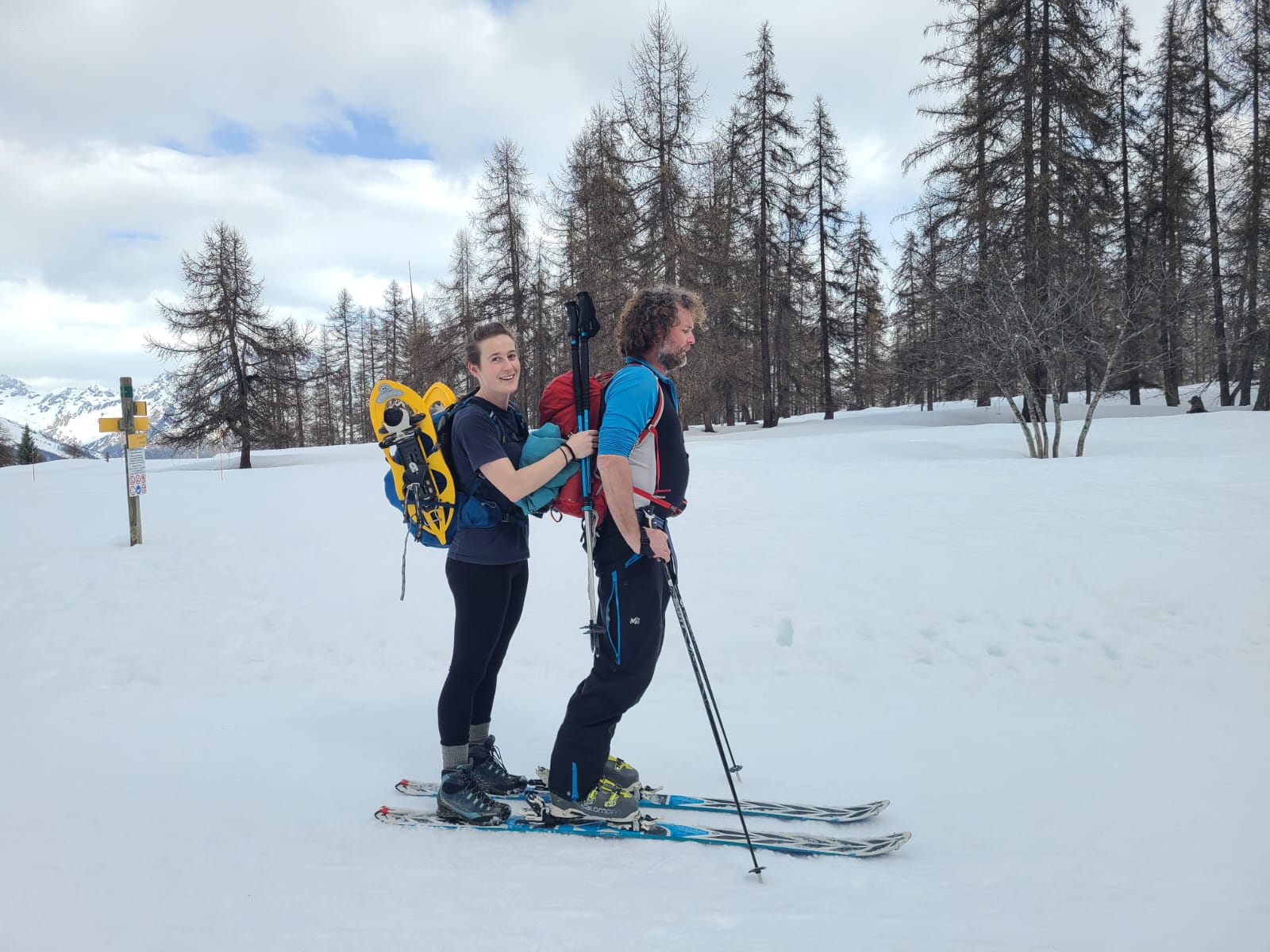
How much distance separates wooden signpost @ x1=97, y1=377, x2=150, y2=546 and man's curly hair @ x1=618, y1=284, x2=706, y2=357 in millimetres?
6976

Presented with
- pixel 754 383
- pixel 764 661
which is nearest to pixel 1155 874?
pixel 764 661

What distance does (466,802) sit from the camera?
3.06 m

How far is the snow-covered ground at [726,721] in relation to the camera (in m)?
2.45

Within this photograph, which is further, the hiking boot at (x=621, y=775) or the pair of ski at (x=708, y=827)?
the hiking boot at (x=621, y=775)

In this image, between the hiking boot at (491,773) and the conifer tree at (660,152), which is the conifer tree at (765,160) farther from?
the hiking boot at (491,773)

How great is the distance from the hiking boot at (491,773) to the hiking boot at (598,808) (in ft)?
1.38

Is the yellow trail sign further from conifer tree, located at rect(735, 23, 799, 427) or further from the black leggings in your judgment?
conifer tree, located at rect(735, 23, 799, 427)

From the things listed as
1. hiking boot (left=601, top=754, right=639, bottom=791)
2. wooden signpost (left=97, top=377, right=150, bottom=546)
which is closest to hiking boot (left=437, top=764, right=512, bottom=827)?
hiking boot (left=601, top=754, right=639, bottom=791)

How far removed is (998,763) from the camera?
370 cm

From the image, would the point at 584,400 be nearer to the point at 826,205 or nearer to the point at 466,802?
the point at 466,802

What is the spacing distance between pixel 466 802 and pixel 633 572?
129cm

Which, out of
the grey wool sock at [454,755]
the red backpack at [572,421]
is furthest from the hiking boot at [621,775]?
the red backpack at [572,421]

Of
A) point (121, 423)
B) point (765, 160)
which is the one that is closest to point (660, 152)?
point (765, 160)

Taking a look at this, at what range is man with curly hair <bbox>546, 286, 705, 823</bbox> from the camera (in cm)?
288
